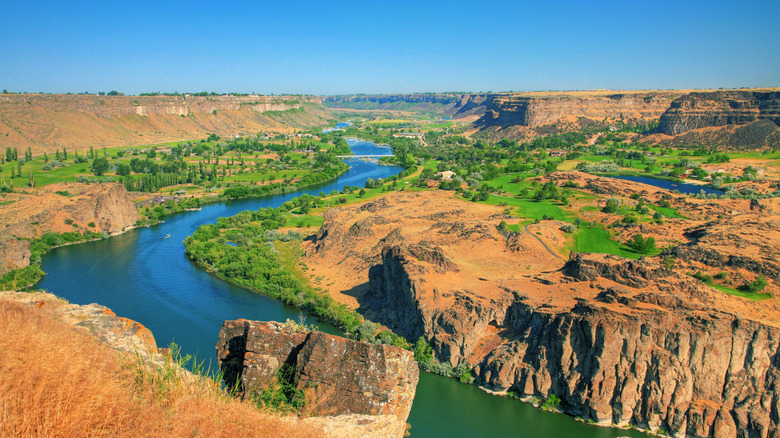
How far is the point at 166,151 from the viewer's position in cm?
11531

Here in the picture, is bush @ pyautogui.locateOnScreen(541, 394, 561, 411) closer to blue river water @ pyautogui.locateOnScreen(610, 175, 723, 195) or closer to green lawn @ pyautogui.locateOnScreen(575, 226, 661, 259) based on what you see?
green lawn @ pyautogui.locateOnScreen(575, 226, 661, 259)

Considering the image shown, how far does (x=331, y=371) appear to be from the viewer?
12.0 m

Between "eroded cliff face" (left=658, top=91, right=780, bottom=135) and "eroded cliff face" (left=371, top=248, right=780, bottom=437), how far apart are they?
3961 inches

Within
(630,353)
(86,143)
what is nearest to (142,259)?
(630,353)

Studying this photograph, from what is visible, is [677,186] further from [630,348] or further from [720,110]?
[630,348]

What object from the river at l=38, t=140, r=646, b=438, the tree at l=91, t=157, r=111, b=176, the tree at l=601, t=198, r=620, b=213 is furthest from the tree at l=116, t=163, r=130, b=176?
the tree at l=601, t=198, r=620, b=213

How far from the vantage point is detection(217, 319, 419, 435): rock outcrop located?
11.7 metres

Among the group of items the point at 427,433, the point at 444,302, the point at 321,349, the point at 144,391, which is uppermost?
the point at 144,391

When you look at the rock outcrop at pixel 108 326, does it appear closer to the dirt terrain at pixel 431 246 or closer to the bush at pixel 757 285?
the dirt terrain at pixel 431 246

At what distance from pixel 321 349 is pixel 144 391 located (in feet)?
14.3

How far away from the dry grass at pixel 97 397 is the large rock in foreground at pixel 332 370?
1999 millimetres

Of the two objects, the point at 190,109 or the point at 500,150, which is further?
the point at 190,109

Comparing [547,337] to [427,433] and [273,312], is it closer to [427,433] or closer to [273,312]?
[427,433]

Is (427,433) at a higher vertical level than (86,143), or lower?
lower
